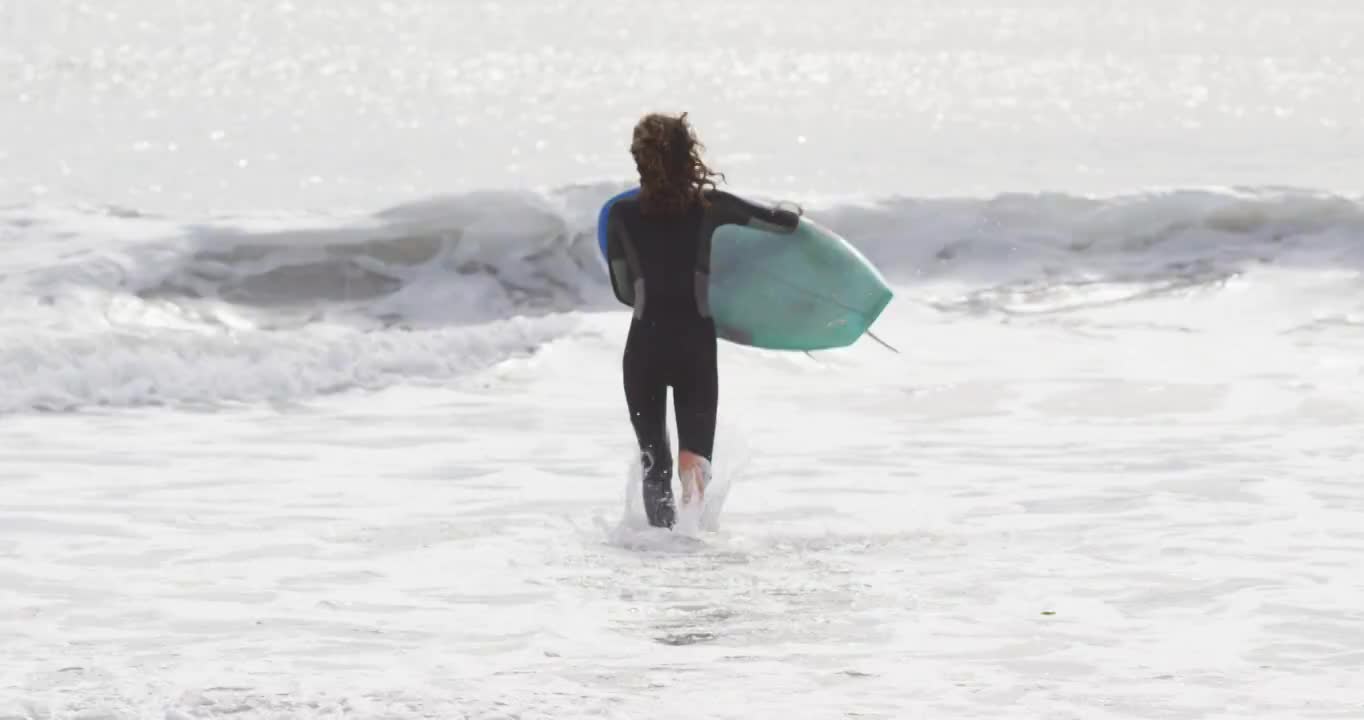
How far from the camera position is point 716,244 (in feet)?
24.4

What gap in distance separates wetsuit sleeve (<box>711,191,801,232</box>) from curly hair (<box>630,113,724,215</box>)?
0.23 ft

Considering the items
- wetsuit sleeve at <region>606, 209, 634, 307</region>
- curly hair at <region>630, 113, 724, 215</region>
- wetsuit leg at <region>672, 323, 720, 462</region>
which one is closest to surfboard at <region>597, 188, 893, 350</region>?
wetsuit leg at <region>672, 323, 720, 462</region>

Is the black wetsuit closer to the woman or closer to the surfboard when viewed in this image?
the woman

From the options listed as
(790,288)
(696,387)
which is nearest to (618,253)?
(696,387)

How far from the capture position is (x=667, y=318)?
21.9 ft

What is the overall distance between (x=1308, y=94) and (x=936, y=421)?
101 feet

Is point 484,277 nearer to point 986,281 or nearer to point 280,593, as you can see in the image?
point 986,281

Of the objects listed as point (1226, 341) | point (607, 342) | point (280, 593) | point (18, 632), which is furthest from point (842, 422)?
point (18, 632)

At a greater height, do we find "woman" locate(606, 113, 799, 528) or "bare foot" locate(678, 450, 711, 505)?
"woman" locate(606, 113, 799, 528)

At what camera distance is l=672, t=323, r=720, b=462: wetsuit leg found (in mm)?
6695

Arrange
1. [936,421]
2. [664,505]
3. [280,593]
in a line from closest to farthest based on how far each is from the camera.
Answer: [280,593] → [664,505] → [936,421]

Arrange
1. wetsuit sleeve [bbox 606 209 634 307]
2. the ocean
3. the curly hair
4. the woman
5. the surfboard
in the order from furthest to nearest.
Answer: the surfboard → wetsuit sleeve [bbox 606 209 634 307] → the woman → the curly hair → the ocean

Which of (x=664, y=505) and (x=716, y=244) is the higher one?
(x=716, y=244)

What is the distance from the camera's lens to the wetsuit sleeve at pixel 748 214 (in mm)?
6531
